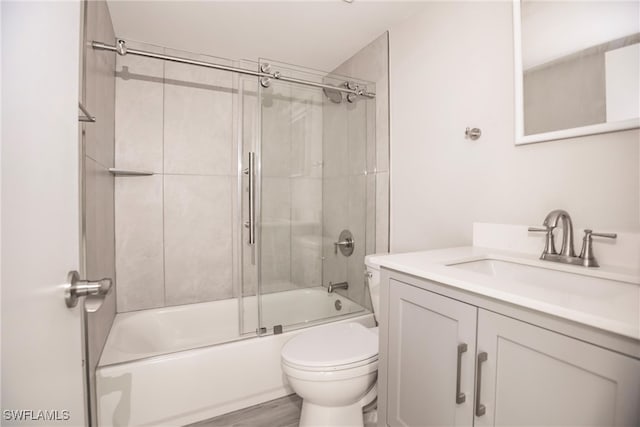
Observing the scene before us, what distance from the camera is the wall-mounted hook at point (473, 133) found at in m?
1.42

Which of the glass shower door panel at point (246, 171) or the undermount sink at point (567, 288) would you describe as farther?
the glass shower door panel at point (246, 171)

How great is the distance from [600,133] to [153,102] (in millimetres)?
2592

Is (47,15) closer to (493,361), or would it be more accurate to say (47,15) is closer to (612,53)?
(493,361)

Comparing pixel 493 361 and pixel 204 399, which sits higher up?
pixel 493 361

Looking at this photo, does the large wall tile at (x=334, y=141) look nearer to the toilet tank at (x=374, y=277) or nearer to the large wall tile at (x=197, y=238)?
the toilet tank at (x=374, y=277)

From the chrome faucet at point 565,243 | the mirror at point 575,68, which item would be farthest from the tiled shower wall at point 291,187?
the chrome faucet at point 565,243

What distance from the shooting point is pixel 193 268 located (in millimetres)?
2346

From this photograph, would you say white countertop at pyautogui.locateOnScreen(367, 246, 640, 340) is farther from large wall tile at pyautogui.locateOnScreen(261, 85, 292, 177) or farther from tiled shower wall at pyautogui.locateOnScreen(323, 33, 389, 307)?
large wall tile at pyautogui.locateOnScreen(261, 85, 292, 177)

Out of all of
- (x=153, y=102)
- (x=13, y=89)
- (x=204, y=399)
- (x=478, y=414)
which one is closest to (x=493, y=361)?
(x=478, y=414)

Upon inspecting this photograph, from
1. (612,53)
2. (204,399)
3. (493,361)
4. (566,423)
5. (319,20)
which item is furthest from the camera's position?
(319,20)

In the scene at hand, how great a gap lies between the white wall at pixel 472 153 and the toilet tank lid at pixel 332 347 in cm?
66

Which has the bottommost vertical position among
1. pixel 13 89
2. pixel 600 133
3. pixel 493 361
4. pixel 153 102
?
pixel 493 361

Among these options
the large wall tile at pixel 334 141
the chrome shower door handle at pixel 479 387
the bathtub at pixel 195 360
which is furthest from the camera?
the large wall tile at pixel 334 141

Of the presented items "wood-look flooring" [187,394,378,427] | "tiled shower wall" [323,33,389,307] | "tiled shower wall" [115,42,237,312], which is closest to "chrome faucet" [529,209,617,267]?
"tiled shower wall" [323,33,389,307]
